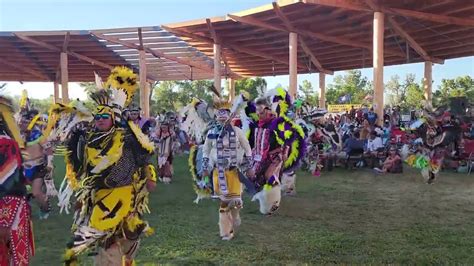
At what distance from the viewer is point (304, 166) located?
1327 centimetres

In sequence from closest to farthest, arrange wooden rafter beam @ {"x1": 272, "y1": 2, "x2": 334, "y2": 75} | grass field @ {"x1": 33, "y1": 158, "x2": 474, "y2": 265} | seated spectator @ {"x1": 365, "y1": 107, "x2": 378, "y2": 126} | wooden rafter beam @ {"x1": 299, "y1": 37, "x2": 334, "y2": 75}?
1. grass field @ {"x1": 33, "y1": 158, "x2": 474, "y2": 265}
2. seated spectator @ {"x1": 365, "y1": 107, "x2": 378, "y2": 126}
3. wooden rafter beam @ {"x1": 272, "y1": 2, "x2": 334, "y2": 75}
4. wooden rafter beam @ {"x1": 299, "y1": 37, "x2": 334, "y2": 75}

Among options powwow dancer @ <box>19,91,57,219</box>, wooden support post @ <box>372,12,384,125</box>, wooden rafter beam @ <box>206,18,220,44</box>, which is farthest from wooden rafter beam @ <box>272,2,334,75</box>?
powwow dancer @ <box>19,91,57,219</box>

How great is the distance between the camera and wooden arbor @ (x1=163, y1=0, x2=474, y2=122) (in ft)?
50.5

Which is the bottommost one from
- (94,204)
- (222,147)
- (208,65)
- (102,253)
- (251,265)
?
(251,265)

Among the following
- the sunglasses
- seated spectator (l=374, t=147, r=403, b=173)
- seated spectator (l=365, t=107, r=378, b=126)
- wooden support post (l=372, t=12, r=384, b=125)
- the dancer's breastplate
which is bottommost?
seated spectator (l=374, t=147, r=403, b=173)

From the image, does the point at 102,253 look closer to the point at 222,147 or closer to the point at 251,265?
the point at 251,265

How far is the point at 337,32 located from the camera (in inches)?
770

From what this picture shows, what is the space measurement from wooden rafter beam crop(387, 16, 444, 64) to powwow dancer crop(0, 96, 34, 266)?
16.1 metres

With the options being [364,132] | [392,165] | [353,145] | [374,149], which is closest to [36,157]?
[392,165]

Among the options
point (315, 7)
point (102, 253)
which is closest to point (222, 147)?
point (102, 253)

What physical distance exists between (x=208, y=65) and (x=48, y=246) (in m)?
22.4

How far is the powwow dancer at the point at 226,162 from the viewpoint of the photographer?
5.79 metres

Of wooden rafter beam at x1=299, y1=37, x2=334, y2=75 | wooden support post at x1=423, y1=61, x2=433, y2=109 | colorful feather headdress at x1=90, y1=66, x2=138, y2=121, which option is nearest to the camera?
colorful feather headdress at x1=90, y1=66, x2=138, y2=121

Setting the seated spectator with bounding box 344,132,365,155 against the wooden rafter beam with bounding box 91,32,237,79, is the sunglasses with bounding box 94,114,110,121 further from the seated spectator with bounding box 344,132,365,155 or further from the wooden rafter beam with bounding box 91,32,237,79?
the wooden rafter beam with bounding box 91,32,237,79
